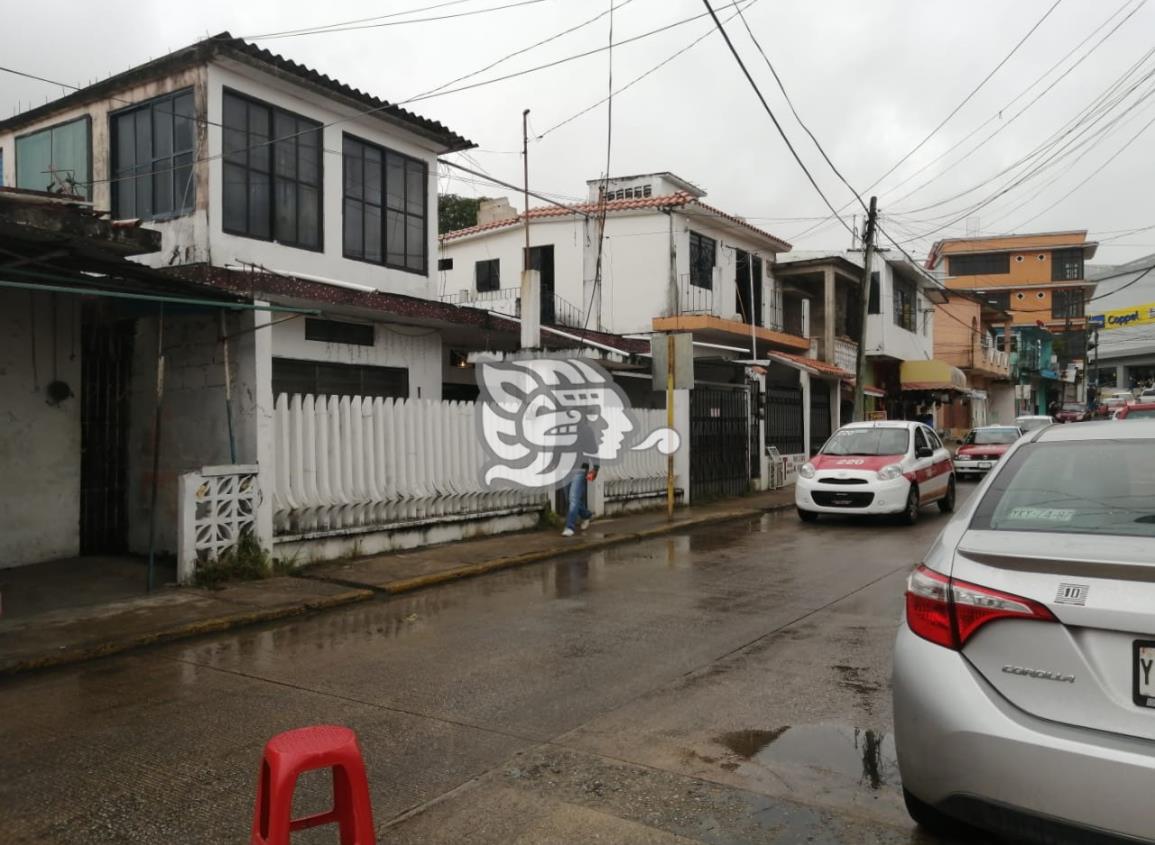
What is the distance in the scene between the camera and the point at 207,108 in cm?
1155

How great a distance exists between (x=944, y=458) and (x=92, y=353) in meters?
13.7

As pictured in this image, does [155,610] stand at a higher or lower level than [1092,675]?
lower

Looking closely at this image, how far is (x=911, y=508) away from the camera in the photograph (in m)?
13.9

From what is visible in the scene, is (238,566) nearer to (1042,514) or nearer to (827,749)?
(827,749)

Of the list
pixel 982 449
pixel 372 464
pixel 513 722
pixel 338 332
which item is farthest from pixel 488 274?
pixel 513 722

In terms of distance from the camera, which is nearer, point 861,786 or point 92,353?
point 861,786

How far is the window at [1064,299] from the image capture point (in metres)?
61.7

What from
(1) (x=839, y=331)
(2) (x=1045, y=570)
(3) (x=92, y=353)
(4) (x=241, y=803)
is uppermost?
(1) (x=839, y=331)

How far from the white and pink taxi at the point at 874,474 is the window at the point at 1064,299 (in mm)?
54861

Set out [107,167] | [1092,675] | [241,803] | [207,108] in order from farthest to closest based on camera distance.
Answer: [107,167]
[207,108]
[241,803]
[1092,675]

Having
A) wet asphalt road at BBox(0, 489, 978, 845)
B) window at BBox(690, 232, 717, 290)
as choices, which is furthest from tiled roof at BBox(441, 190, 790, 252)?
wet asphalt road at BBox(0, 489, 978, 845)

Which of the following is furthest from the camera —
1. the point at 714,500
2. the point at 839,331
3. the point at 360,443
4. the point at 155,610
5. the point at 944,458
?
the point at 839,331

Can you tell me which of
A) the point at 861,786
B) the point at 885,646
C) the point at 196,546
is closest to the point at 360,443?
the point at 196,546

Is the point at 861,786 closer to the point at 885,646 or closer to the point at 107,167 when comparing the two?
the point at 885,646
